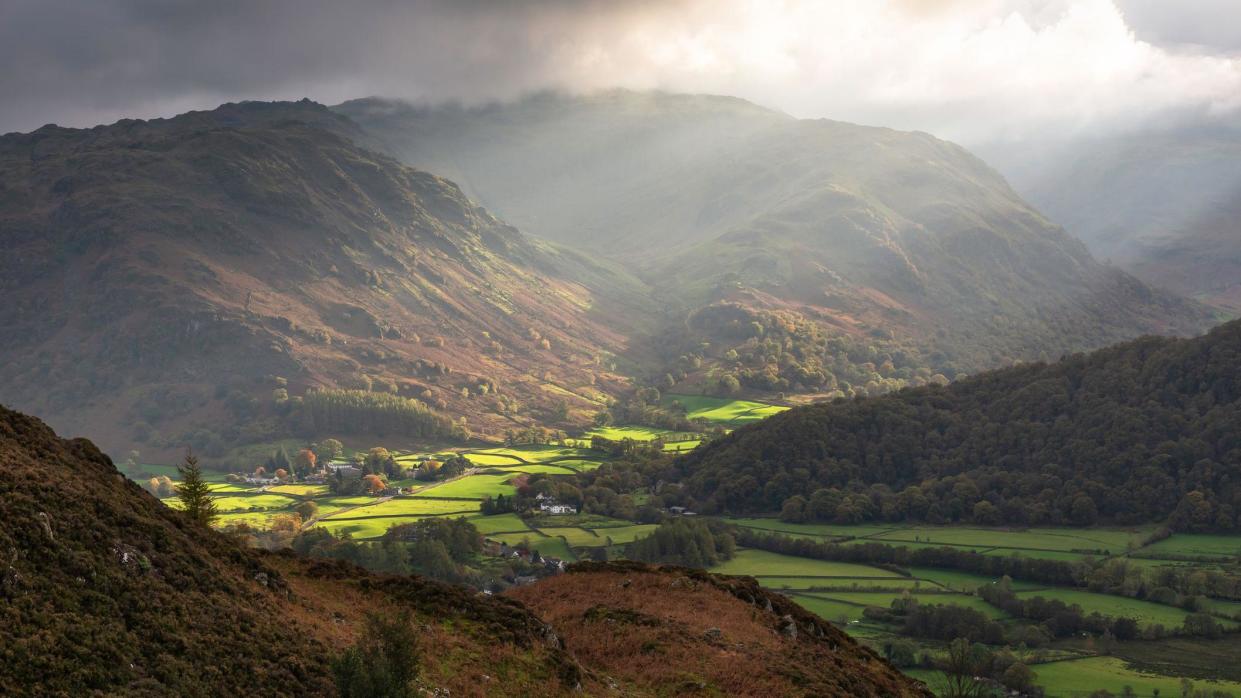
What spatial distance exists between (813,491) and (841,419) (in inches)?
671

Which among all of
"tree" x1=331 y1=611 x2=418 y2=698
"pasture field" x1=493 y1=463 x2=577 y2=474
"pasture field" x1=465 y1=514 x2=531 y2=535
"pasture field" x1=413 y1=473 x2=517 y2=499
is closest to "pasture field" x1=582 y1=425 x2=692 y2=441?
"pasture field" x1=493 y1=463 x2=577 y2=474

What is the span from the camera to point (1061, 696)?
5722 cm

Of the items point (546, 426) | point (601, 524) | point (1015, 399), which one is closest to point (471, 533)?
point (601, 524)

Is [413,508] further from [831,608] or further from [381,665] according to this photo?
[381,665]

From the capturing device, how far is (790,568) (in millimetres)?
91500

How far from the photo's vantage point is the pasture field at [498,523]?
106 metres

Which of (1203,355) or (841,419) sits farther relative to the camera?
(841,419)

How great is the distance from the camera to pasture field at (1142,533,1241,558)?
89206 mm

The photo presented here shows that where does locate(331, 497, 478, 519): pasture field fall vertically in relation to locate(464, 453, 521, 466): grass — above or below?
below

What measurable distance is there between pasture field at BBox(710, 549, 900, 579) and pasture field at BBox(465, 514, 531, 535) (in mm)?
25741

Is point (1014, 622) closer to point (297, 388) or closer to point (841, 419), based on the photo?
point (841, 419)

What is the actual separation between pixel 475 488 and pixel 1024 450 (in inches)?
2841

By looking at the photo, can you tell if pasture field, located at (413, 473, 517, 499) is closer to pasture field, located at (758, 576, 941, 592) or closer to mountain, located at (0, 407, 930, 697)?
pasture field, located at (758, 576, 941, 592)

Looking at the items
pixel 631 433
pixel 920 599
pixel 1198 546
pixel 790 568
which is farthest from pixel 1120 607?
pixel 631 433
